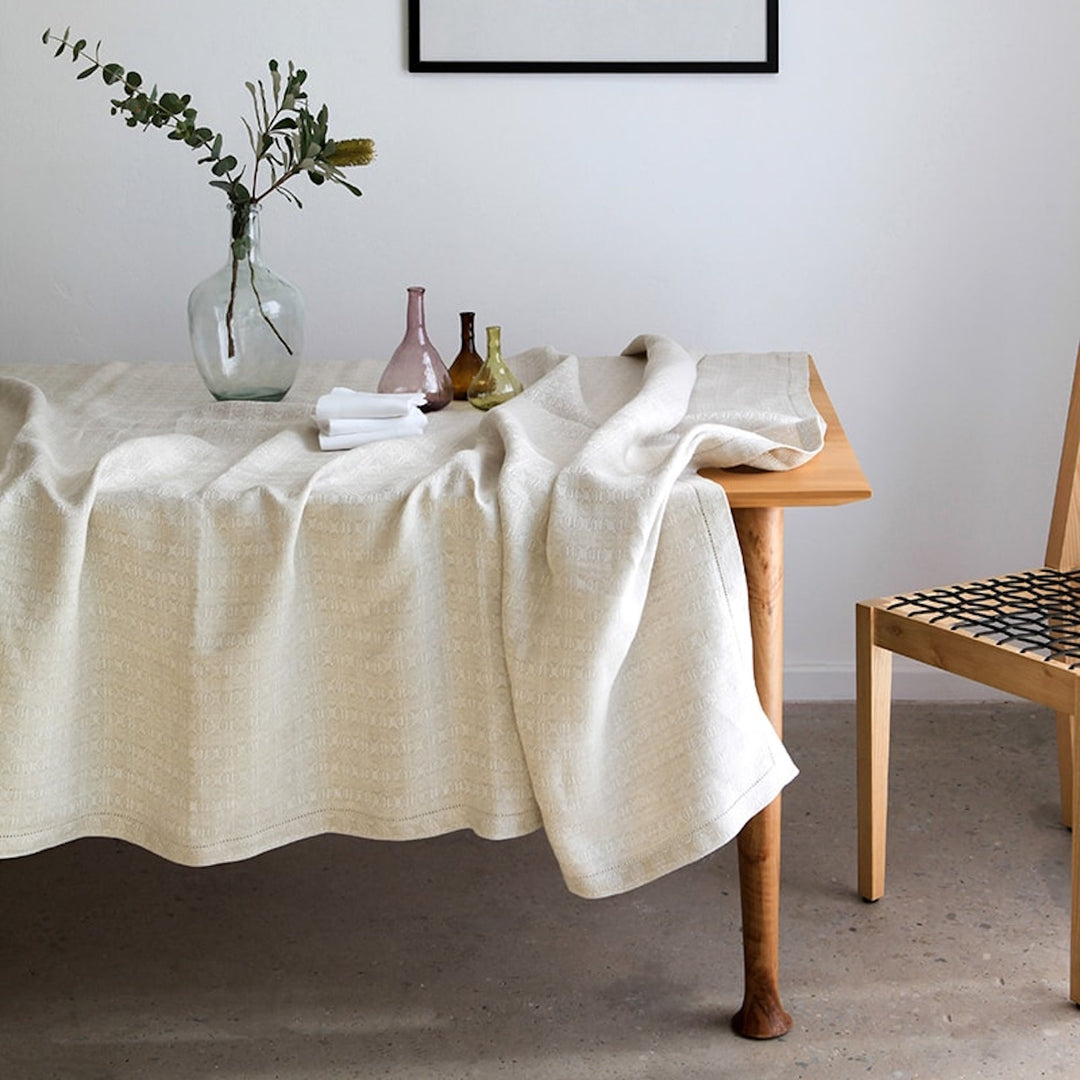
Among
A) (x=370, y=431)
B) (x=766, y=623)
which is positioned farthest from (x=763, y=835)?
(x=370, y=431)

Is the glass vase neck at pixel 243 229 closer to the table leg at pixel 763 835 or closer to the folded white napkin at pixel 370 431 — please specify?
the folded white napkin at pixel 370 431

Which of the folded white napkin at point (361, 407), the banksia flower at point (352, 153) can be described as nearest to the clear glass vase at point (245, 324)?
the banksia flower at point (352, 153)

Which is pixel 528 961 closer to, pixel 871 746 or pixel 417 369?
pixel 871 746

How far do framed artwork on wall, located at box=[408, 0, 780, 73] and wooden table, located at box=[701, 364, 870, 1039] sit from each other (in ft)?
3.76

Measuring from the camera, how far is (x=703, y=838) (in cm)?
145

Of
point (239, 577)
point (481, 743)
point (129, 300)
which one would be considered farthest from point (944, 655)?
point (129, 300)

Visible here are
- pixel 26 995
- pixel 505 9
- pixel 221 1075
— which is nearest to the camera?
pixel 221 1075

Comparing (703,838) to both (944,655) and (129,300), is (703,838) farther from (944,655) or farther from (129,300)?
(129,300)

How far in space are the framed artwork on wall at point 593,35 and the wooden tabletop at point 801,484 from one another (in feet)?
3.95

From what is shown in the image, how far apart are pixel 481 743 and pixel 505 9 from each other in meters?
1.59

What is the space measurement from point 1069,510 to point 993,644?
0.41m

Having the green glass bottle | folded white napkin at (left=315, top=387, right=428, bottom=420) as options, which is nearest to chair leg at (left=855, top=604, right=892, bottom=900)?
the green glass bottle

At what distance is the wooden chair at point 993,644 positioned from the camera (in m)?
1.72

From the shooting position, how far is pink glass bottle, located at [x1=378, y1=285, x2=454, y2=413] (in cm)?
196
